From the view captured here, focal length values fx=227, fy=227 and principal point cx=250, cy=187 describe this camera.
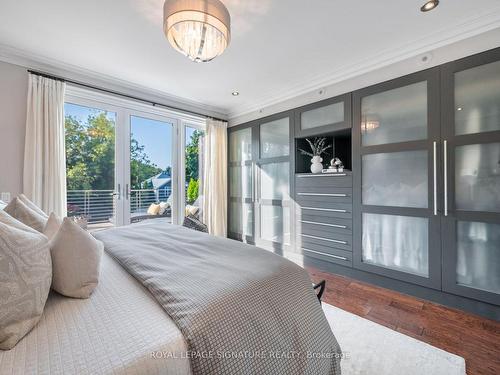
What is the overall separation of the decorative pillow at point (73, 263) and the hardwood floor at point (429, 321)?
208 cm

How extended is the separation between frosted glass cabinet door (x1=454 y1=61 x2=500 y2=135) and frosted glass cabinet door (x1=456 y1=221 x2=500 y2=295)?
0.86m

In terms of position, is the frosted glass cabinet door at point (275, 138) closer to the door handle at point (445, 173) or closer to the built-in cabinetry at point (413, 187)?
the built-in cabinetry at point (413, 187)

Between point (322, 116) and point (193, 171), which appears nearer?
point (322, 116)

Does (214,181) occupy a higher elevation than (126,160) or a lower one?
lower

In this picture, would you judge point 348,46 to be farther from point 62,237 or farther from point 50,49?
point 50,49

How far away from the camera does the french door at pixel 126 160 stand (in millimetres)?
2955

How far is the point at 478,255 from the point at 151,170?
4004 mm

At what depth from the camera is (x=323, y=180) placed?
3.01 meters

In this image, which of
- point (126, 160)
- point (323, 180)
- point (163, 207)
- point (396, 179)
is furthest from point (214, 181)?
point (396, 179)

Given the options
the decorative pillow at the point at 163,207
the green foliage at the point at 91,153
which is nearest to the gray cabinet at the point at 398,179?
the decorative pillow at the point at 163,207

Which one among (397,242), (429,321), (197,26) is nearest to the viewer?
(197,26)

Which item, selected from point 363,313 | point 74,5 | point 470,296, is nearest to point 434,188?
point 470,296

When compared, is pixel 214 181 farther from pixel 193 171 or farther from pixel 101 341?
pixel 101 341

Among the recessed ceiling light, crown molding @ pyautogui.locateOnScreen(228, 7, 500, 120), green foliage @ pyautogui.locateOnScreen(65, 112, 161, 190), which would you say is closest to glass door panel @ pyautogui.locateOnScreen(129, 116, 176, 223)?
green foliage @ pyautogui.locateOnScreen(65, 112, 161, 190)
